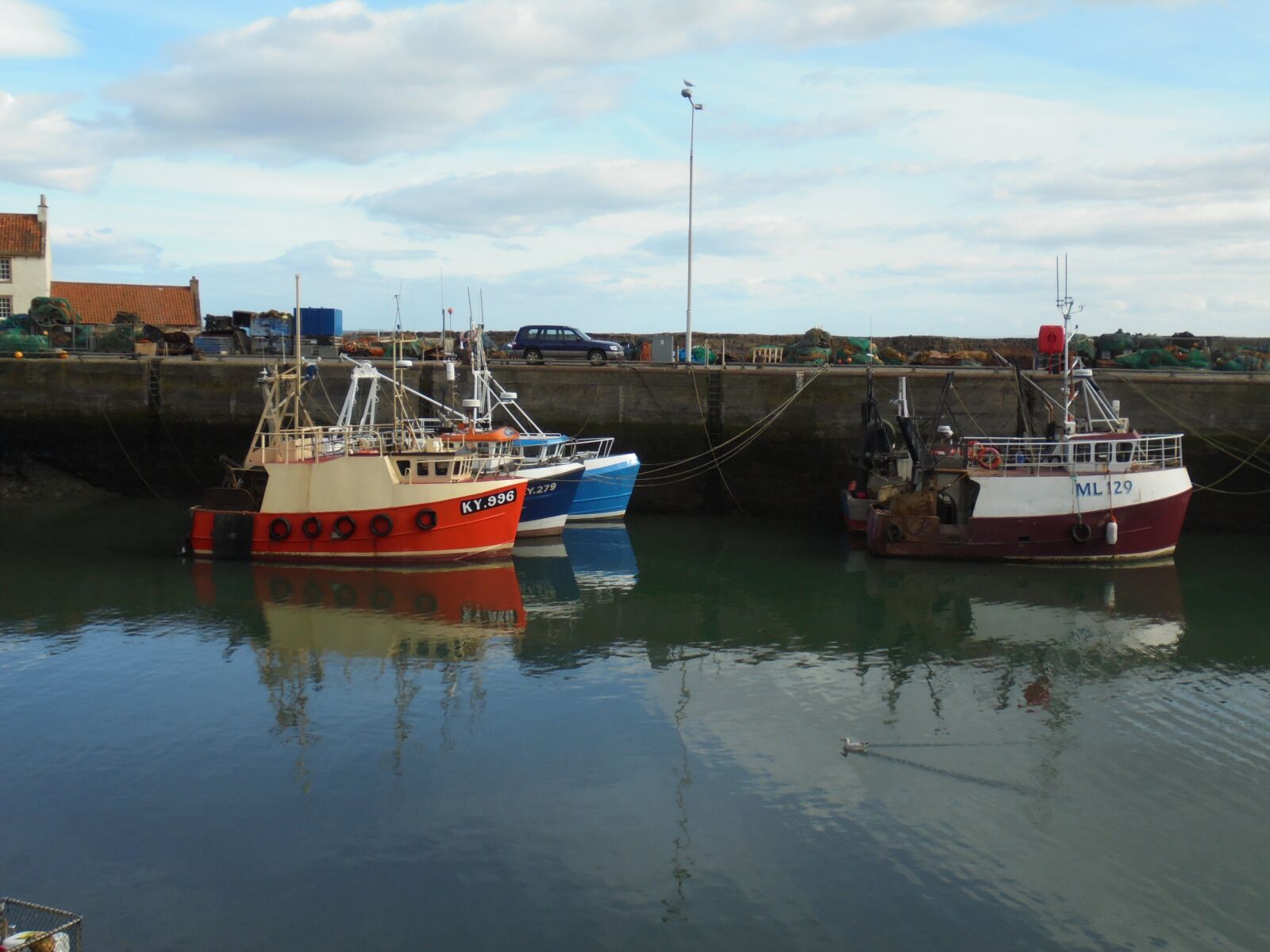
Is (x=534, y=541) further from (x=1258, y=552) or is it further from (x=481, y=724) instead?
(x=1258, y=552)

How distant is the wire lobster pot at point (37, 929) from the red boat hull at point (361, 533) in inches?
549

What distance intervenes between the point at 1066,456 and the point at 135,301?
Answer: 1535 inches

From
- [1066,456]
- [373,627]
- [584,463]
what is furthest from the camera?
[584,463]

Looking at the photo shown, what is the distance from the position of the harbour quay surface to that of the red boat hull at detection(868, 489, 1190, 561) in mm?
4890

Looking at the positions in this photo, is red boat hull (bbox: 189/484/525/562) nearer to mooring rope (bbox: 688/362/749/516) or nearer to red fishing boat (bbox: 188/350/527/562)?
red fishing boat (bbox: 188/350/527/562)

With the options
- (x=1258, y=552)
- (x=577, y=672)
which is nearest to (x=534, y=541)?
(x=577, y=672)

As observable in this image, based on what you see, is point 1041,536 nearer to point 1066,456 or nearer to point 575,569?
point 1066,456

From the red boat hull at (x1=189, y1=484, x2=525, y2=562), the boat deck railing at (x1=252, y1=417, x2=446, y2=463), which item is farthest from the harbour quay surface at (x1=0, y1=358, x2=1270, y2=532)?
the red boat hull at (x1=189, y1=484, x2=525, y2=562)

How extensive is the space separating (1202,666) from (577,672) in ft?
28.6

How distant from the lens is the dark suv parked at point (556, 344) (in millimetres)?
33594

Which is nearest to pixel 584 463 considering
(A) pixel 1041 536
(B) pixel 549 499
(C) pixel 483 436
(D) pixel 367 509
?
(B) pixel 549 499

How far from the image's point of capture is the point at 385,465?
2252 cm

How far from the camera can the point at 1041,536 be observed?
74.4ft

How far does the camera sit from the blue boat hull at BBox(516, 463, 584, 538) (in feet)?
84.6
